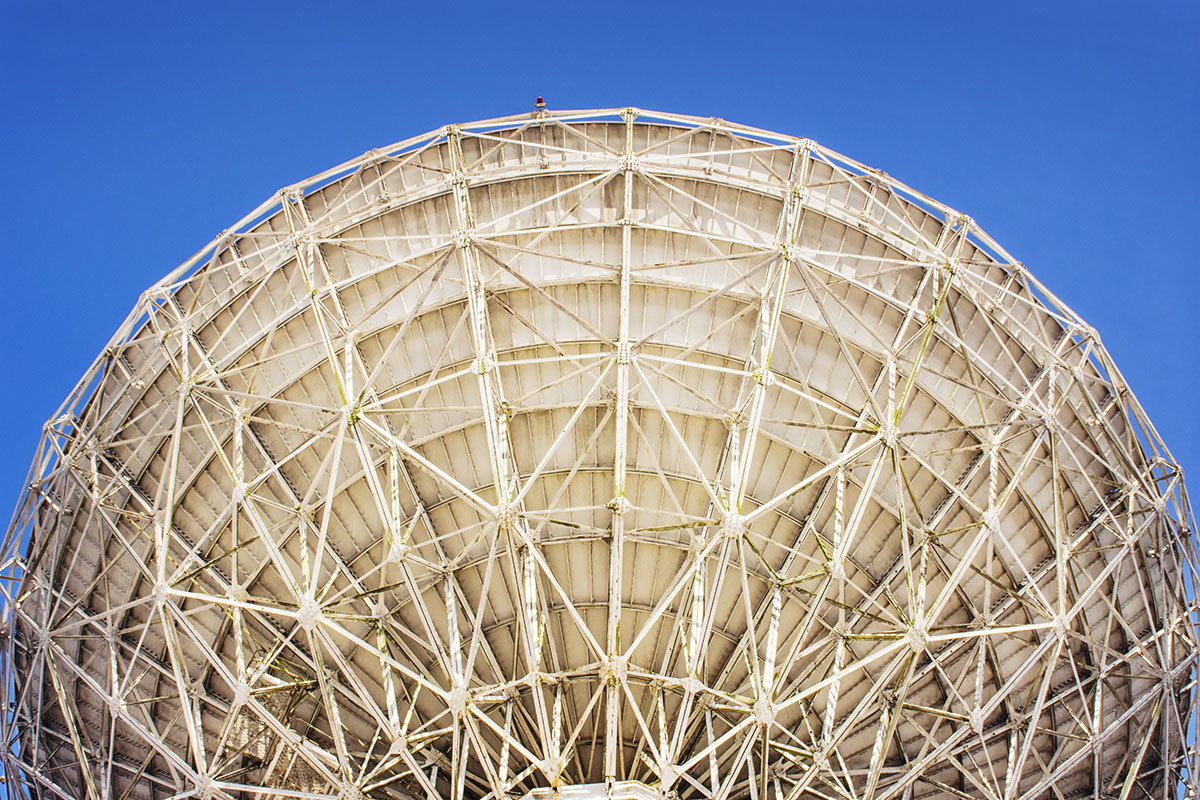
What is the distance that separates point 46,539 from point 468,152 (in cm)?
→ 1148

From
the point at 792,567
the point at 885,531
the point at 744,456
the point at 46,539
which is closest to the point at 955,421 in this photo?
the point at 885,531

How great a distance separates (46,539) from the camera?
19953mm

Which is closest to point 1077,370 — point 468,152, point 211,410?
point 468,152

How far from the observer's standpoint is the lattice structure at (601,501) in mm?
17391

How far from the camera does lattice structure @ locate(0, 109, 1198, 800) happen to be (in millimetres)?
17391

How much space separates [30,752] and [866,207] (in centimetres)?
1994

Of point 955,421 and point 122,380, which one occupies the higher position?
point 122,380

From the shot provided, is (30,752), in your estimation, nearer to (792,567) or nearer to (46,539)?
(46,539)

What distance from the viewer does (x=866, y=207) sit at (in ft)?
67.5

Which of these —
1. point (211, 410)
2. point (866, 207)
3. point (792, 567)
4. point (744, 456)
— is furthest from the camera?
point (866, 207)

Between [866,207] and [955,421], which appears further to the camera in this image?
[866,207]

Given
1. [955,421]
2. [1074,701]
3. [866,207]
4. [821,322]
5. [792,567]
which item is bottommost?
[1074,701]

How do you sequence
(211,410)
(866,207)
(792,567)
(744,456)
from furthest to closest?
1. (866,207)
2. (211,410)
3. (792,567)
4. (744,456)

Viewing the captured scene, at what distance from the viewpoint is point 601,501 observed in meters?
18.1
